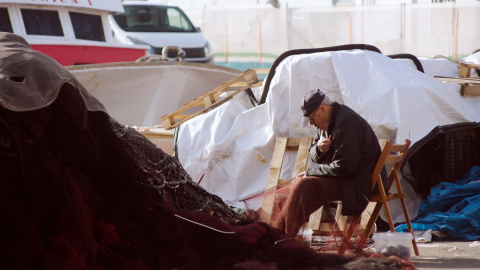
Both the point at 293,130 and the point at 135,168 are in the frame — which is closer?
the point at 135,168

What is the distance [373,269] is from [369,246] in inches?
46.6

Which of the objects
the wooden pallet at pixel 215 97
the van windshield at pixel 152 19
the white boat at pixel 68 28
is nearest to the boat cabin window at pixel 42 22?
the white boat at pixel 68 28

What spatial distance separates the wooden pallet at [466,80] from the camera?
25.4 ft

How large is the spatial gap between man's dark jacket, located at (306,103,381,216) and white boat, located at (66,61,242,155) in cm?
657

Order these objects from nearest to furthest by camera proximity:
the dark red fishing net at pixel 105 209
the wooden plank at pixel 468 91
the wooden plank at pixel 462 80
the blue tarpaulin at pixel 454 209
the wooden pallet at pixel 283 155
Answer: the dark red fishing net at pixel 105 209 < the blue tarpaulin at pixel 454 209 < the wooden pallet at pixel 283 155 < the wooden plank at pixel 468 91 < the wooden plank at pixel 462 80

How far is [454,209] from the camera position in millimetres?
7086

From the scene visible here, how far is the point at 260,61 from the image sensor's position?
77.9ft

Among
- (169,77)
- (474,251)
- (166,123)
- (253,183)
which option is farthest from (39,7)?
(474,251)

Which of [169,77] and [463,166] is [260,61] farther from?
[463,166]

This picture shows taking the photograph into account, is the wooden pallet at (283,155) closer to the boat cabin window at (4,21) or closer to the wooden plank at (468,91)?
the wooden plank at (468,91)

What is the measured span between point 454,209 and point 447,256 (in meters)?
1.18

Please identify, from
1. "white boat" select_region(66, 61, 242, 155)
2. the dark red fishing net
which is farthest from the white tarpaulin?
"white boat" select_region(66, 61, 242, 155)

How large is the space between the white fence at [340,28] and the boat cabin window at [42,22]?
10732 millimetres

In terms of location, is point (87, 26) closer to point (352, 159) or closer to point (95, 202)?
point (352, 159)
